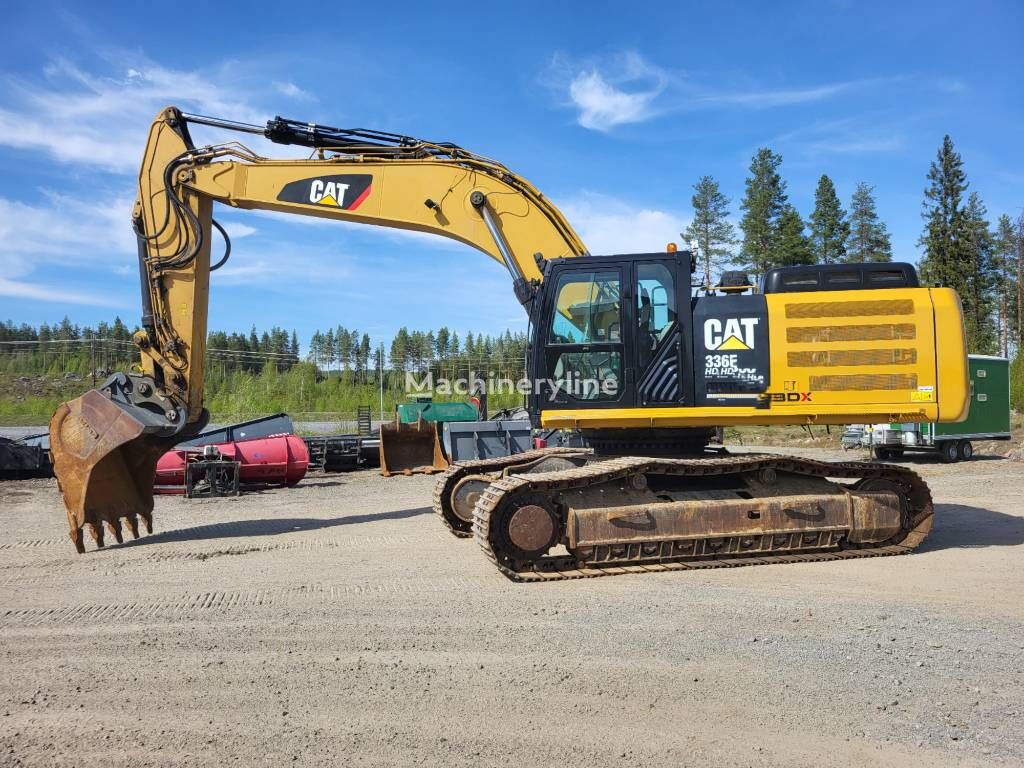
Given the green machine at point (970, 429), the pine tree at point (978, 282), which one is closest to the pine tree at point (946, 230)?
the pine tree at point (978, 282)

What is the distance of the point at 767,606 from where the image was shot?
6.02m

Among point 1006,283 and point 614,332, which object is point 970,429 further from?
point 1006,283

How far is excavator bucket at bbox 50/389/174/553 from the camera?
8.97 meters

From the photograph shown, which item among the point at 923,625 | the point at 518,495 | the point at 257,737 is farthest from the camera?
the point at 518,495

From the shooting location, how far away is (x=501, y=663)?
15.6 feet

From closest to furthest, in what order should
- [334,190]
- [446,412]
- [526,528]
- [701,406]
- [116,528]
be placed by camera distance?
1. [526,528]
2. [701,406]
3. [116,528]
4. [334,190]
5. [446,412]

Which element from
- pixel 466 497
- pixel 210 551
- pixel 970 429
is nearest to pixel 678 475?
pixel 466 497

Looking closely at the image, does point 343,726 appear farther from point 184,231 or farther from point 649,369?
point 184,231

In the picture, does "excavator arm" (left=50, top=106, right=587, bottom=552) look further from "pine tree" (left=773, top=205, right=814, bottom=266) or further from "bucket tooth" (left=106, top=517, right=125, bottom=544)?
"pine tree" (left=773, top=205, right=814, bottom=266)

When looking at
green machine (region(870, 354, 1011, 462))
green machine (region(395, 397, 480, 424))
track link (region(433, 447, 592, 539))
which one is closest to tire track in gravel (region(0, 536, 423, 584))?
track link (region(433, 447, 592, 539))

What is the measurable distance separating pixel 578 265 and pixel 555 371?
3.61 feet

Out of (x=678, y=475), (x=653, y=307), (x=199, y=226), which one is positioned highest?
(x=199, y=226)

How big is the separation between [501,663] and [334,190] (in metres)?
6.73

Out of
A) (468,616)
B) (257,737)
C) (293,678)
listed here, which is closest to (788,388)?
(468,616)
